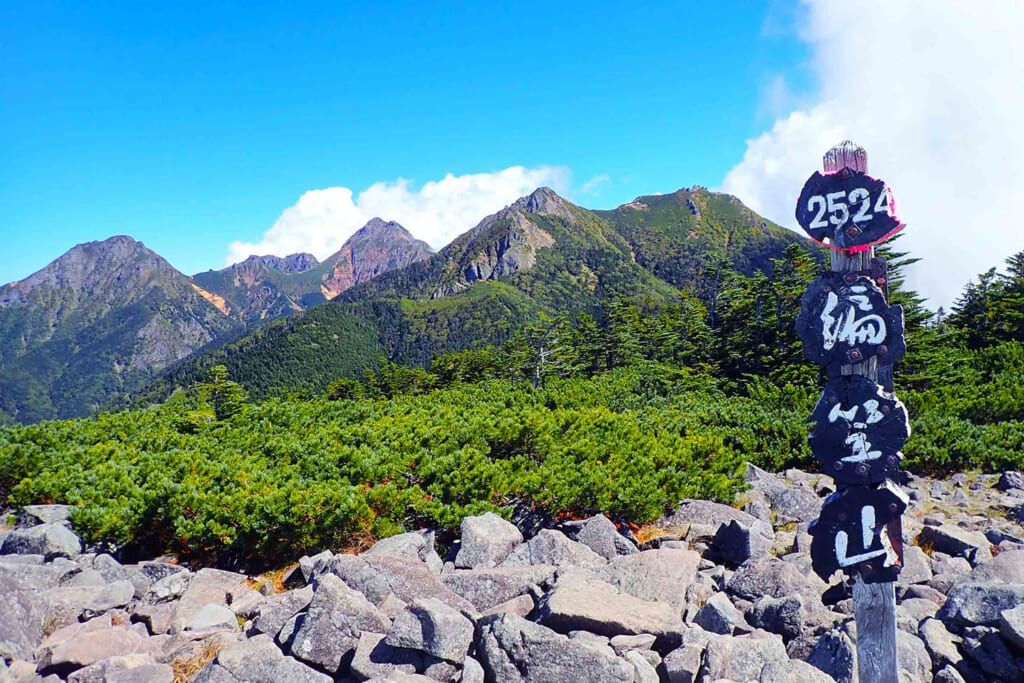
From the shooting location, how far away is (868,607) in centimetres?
324

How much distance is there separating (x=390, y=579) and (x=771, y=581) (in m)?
3.31

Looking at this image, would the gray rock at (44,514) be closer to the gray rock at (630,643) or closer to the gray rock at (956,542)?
the gray rock at (630,643)

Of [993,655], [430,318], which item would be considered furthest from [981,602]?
[430,318]

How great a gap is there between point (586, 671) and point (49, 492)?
694cm

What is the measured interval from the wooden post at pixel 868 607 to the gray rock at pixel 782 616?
933 mm

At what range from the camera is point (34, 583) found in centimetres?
420

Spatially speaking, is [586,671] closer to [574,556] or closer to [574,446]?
[574,556]

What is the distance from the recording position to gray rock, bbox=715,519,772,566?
5742 mm

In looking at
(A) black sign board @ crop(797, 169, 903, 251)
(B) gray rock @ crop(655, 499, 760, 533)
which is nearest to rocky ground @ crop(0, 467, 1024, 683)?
(B) gray rock @ crop(655, 499, 760, 533)

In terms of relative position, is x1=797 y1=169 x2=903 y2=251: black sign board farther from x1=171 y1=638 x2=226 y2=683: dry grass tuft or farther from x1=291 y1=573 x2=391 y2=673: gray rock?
x1=171 y1=638 x2=226 y2=683: dry grass tuft

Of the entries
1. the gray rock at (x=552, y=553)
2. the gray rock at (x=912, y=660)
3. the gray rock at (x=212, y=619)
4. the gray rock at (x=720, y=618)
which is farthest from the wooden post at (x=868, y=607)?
the gray rock at (x=212, y=619)

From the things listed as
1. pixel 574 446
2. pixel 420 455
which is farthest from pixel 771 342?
pixel 420 455

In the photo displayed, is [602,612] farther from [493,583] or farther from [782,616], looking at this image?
[782,616]

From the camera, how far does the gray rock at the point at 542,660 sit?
11.0 ft
